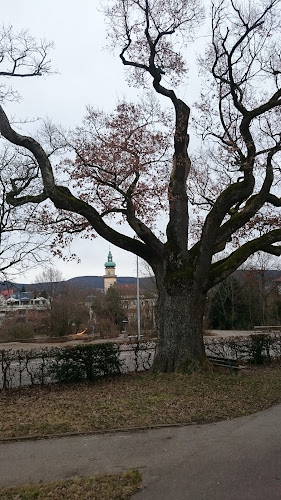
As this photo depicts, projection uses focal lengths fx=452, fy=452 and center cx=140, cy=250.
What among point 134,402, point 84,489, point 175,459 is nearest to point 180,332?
point 134,402

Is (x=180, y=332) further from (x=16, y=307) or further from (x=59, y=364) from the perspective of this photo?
(x=16, y=307)

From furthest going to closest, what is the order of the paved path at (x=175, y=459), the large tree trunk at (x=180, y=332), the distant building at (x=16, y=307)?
1. the distant building at (x=16, y=307)
2. the large tree trunk at (x=180, y=332)
3. the paved path at (x=175, y=459)

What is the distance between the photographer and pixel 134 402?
9.01 metres

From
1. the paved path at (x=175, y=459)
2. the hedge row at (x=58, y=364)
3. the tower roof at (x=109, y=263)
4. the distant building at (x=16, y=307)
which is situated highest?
the tower roof at (x=109, y=263)

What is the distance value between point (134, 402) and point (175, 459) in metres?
3.49

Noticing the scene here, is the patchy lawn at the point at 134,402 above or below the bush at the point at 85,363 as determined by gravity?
below

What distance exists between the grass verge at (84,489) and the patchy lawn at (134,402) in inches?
89.9

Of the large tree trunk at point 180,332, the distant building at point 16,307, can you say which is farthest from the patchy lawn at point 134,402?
the distant building at point 16,307

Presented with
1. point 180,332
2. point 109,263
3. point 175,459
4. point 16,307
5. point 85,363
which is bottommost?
point 175,459

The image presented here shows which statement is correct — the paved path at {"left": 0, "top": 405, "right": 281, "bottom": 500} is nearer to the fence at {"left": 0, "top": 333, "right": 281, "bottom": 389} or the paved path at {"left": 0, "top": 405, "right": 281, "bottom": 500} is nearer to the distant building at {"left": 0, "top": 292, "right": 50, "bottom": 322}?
the fence at {"left": 0, "top": 333, "right": 281, "bottom": 389}

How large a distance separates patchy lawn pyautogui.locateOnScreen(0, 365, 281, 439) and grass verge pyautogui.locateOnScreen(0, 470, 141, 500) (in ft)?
7.49

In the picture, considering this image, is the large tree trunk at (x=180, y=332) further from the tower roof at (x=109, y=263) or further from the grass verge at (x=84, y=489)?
the tower roof at (x=109, y=263)

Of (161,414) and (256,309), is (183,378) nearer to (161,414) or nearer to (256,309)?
(161,414)

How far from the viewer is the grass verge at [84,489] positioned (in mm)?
4500
